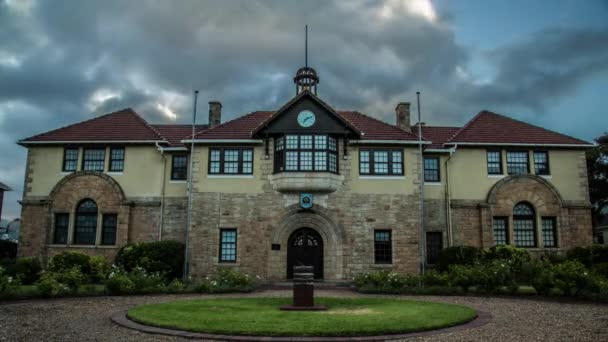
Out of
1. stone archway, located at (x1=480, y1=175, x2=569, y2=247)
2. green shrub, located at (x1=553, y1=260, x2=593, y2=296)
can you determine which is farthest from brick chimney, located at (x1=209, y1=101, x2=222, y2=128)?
green shrub, located at (x1=553, y1=260, x2=593, y2=296)

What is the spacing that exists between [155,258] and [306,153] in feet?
30.0

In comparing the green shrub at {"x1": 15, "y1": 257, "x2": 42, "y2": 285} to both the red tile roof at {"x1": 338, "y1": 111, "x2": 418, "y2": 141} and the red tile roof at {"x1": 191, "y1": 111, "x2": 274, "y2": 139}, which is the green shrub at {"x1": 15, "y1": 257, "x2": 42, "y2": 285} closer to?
the red tile roof at {"x1": 191, "y1": 111, "x2": 274, "y2": 139}

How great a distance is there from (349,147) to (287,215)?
4.96m

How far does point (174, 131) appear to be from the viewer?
99.3ft

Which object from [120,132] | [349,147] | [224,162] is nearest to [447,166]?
[349,147]

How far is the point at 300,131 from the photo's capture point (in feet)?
78.3

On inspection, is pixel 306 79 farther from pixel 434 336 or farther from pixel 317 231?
pixel 434 336

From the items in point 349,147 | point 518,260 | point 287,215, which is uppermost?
point 349,147

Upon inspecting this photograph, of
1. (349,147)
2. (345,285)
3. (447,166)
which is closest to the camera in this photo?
(345,285)

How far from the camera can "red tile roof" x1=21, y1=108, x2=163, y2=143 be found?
88.8ft

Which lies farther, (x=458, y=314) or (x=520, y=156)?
(x=520, y=156)

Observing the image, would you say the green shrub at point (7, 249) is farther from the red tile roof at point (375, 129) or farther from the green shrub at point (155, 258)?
the red tile roof at point (375, 129)

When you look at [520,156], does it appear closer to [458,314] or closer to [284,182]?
[284,182]

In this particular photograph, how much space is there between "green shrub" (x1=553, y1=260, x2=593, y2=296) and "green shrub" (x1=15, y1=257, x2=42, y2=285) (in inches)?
873
